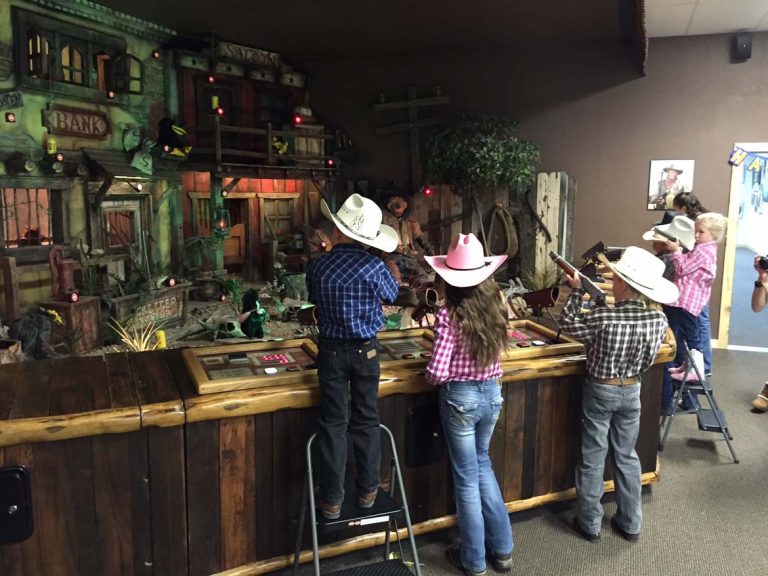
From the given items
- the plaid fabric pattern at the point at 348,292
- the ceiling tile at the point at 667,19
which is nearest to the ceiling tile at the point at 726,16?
the ceiling tile at the point at 667,19

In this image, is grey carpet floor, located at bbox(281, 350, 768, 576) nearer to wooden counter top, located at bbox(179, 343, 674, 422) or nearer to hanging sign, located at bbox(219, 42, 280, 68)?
wooden counter top, located at bbox(179, 343, 674, 422)

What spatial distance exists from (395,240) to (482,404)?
833mm

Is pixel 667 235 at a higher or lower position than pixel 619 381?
higher

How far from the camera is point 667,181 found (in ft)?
25.1

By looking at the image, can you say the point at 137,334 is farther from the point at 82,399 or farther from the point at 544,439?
the point at 544,439

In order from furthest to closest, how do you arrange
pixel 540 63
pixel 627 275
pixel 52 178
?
pixel 540 63 → pixel 52 178 → pixel 627 275

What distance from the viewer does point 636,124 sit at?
7785mm

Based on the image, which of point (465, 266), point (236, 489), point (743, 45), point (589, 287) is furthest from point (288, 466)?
point (743, 45)

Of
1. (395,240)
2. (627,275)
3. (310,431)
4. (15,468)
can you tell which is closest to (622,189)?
(627,275)

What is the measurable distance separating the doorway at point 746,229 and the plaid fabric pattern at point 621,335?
15.6ft

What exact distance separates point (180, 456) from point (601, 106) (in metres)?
6.95

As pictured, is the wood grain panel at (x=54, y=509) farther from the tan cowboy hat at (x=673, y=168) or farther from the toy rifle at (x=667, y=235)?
the tan cowboy hat at (x=673, y=168)

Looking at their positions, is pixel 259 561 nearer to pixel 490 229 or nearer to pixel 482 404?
pixel 482 404

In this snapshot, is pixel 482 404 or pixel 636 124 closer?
pixel 482 404
